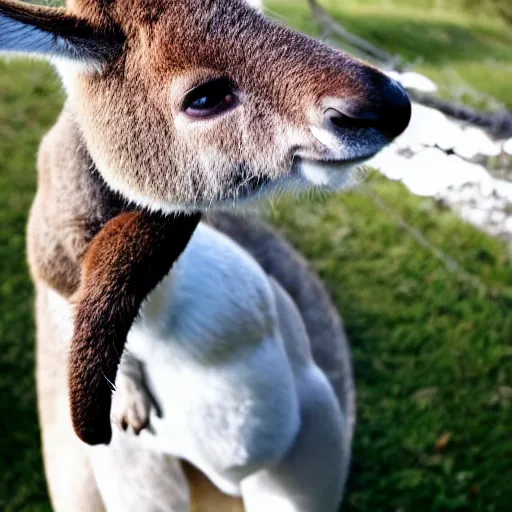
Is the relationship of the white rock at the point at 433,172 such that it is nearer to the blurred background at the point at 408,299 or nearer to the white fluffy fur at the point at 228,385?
the blurred background at the point at 408,299

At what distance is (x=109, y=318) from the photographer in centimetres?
114

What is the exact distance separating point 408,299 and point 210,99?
257 centimetres

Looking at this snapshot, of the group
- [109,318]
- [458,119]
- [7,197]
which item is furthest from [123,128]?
[7,197]

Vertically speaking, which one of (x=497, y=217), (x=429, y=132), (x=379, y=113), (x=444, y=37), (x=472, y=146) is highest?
(x=379, y=113)

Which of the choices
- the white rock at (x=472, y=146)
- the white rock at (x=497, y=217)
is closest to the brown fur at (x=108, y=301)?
the white rock at (x=472, y=146)

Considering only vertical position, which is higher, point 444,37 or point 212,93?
point 212,93

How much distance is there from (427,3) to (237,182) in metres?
4.68

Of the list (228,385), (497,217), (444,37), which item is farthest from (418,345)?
(444,37)

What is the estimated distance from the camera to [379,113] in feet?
3.13

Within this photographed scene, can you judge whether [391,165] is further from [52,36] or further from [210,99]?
[52,36]

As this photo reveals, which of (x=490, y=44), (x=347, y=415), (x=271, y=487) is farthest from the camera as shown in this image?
(x=490, y=44)

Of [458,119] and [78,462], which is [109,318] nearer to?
[78,462]

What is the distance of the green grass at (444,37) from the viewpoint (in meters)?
4.54

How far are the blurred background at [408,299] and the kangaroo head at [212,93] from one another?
0.70 m
